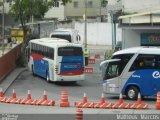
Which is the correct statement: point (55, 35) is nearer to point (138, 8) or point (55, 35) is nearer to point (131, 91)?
point (138, 8)

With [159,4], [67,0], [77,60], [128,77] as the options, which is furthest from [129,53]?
[67,0]

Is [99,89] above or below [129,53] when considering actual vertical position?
below

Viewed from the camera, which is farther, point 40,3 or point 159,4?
point 40,3

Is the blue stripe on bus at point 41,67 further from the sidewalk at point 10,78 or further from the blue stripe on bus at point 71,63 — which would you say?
the blue stripe on bus at point 71,63

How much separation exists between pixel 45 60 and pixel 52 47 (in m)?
1.92

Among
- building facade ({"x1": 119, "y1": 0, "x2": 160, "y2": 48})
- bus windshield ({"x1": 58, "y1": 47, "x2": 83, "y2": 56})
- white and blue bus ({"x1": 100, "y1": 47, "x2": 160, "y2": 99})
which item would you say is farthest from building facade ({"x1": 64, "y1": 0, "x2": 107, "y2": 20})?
white and blue bus ({"x1": 100, "y1": 47, "x2": 160, "y2": 99})

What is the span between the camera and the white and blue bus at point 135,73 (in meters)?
29.1

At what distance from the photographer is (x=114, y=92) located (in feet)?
99.1

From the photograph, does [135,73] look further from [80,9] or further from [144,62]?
[80,9]

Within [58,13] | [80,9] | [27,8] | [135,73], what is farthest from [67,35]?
[80,9]

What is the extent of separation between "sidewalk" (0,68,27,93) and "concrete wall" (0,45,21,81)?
1.10 ft

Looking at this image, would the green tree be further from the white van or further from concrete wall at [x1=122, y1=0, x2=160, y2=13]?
concrete wall at [x1=122, y1=0, x2=160, y2=13]

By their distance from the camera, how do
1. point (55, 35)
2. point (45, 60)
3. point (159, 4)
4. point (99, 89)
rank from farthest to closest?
Answer: point (55, 35) < point (159, 4) < point (45, 60) < point (99, 89)

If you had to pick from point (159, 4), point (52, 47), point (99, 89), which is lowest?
point (99, 89)
